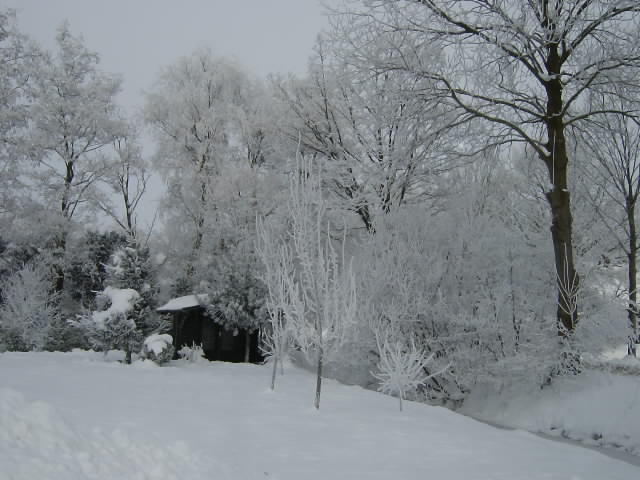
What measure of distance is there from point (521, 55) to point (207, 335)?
535 inches

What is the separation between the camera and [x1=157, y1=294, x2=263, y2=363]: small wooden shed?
54.0ft

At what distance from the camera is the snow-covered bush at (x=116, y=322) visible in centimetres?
1271

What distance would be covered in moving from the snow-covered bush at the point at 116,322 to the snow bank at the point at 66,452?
28.7ft

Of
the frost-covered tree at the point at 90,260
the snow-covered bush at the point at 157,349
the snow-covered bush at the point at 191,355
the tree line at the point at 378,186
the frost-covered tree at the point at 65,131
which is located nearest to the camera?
the tree line at the point at 378,186

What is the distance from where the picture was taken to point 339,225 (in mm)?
16266

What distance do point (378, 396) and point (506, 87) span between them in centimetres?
585

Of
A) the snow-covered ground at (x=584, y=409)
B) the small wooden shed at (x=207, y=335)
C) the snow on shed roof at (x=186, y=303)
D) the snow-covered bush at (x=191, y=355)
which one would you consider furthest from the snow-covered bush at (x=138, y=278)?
the snow-covered ground at (x=584, y=409)

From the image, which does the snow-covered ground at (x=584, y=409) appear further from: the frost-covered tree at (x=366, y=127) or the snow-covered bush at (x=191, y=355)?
the snow-covered bush at (x=191, y=355)

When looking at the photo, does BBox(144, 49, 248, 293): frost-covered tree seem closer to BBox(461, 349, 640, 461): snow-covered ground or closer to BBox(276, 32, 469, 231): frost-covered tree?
BBox(276, 32, 469, 231): frost-covered tree

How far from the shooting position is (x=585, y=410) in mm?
8352

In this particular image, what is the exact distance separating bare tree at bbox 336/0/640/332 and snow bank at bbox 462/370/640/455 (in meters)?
1.06

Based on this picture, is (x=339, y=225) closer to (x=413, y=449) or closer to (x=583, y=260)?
(x=583, y=260)

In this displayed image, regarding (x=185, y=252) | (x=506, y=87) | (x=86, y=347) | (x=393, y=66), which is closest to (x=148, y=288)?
(x=86, y=347)

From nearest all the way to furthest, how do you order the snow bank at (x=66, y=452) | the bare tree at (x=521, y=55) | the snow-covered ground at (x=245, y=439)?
the snow bank at (x=66, y=452) → the snow-covered ground at (x=245, y=439) → the bare tree at (x=521, y=55)
